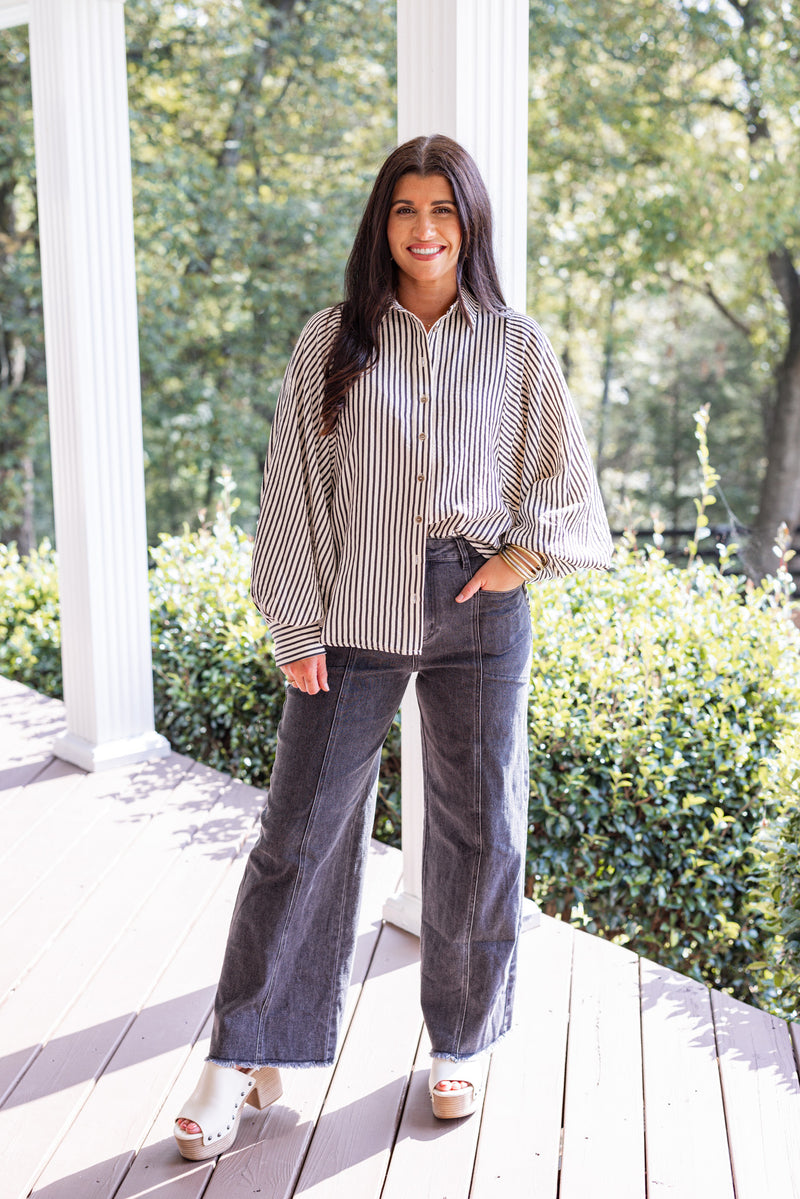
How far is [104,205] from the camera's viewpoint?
11.2 feet

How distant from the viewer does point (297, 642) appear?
5.62 ft

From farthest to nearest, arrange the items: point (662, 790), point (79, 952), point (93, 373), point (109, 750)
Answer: point (109, 750), point (93, 373), point (662, 790), point (79, 952)

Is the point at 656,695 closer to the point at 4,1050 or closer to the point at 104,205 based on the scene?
the point at 4,1050

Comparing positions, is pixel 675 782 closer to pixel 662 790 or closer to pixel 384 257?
pixel 662 790

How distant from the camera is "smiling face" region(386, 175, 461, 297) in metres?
1.66

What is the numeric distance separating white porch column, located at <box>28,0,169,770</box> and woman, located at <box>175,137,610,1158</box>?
1881 millimetres

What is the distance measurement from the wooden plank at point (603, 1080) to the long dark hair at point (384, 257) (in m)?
1.18

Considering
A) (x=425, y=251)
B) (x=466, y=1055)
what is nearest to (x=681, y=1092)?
(x=466, y=1055)

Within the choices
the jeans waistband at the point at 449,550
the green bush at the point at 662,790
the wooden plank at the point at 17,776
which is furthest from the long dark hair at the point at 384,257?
the wooden plank at the point at 17,776

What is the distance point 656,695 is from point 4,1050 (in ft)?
5.29

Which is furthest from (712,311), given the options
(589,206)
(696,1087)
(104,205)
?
(696,1087)

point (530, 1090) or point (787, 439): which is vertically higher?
point (787, 439)

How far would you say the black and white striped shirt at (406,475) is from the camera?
1.69 meters

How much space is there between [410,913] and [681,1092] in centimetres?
73
